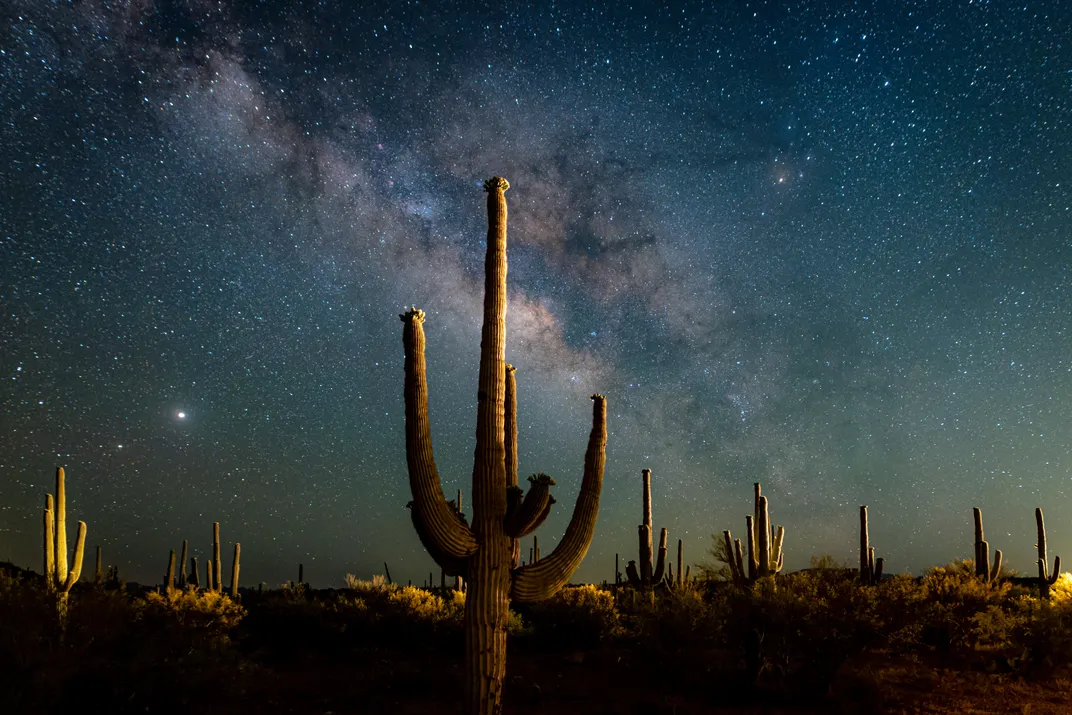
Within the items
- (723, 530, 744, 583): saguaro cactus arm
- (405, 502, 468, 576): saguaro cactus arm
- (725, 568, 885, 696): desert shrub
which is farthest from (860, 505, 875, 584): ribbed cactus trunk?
(405, 502, 468, 576): saguaro cactus arm

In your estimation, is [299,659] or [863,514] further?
[863,514]

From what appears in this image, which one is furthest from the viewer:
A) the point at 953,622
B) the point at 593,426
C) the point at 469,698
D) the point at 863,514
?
the point at 863,514

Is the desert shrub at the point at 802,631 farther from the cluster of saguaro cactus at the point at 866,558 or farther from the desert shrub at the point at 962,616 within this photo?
the cluster of saguaro cactus at the point at 866,558

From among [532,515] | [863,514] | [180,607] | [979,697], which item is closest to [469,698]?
[532,515]

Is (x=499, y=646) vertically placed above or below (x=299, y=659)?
above

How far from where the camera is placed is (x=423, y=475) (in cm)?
787

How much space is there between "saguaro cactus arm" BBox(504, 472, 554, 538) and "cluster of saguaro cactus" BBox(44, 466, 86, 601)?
11.1 m

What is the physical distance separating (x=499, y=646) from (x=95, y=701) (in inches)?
186

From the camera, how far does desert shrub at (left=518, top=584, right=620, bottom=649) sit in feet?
50.2

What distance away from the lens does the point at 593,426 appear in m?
9.82

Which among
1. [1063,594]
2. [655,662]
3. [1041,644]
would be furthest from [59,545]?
[1063,594]

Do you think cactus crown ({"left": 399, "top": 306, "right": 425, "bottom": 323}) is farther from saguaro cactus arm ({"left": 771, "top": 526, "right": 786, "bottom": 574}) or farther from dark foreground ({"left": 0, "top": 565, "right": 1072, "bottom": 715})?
saguaro cactus arm ({"left": 771, "top": 526, "right": 786, "bottom": 574})

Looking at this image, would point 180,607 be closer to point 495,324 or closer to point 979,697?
point 495,324

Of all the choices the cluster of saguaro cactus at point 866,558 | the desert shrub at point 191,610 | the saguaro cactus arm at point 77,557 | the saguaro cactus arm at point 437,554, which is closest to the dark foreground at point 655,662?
the desert shrub at point 191,610
